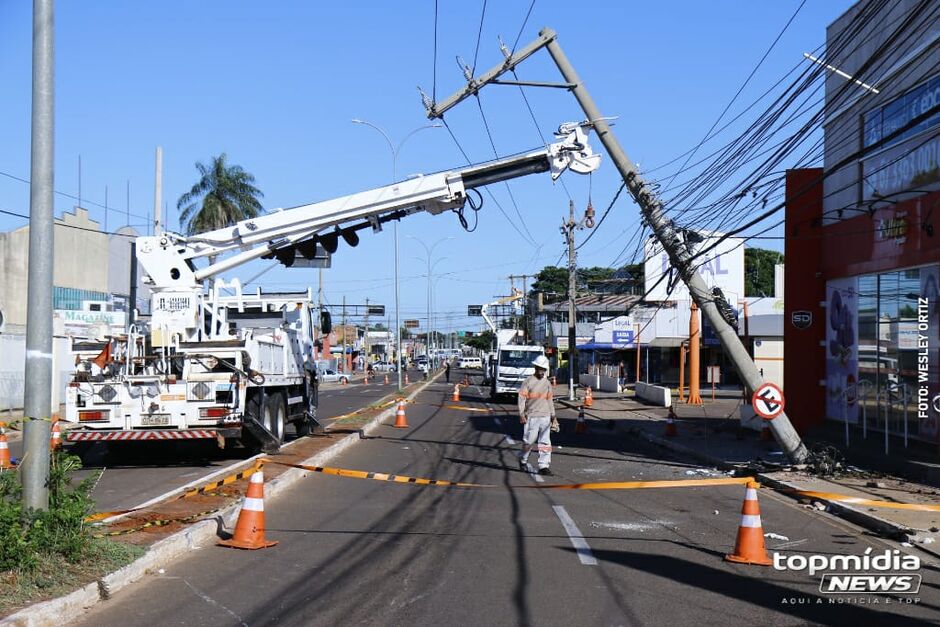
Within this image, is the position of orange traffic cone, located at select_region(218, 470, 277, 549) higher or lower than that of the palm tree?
lower

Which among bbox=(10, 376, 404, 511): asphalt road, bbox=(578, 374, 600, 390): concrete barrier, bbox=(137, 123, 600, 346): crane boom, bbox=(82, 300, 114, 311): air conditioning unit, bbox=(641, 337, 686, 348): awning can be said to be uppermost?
bbox=(137, 123, 600, 346): crane boom

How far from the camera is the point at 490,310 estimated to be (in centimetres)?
12700

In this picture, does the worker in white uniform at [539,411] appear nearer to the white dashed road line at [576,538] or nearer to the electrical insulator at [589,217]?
the white dashed road line at [576,538]

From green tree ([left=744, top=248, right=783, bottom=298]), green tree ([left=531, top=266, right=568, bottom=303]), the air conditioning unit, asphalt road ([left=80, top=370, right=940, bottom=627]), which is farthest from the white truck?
green tree ([left=531, top=266, right=568, bottom=303])

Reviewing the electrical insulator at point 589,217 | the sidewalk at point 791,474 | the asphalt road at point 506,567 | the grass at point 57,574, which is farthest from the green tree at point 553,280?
the grass at point 57,574

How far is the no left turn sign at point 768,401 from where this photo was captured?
1461 centimetres

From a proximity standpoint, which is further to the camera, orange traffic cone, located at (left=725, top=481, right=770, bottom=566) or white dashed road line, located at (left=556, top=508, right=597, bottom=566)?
white dashed road line, located at (left=556, top=508, right=597, bottom=566)

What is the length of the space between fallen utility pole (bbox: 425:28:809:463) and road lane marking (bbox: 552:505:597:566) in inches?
215

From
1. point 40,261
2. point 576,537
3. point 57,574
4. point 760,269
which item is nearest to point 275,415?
point 576,537

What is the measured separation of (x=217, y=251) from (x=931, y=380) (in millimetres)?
12073

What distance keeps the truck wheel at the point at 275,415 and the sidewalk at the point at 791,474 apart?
8.02 metres

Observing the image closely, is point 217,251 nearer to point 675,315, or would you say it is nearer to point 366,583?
point 366,583

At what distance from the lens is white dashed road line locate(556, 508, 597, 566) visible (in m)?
8.63

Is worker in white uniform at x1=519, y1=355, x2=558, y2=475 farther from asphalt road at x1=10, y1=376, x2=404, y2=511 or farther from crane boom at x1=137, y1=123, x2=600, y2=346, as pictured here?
asphalt road at x1=10, y1=376, x2=404, y2=511
